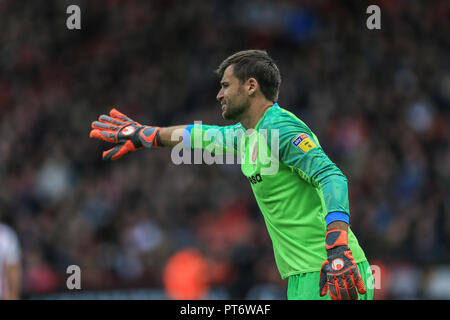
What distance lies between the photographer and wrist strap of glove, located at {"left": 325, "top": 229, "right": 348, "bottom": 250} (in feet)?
13.7

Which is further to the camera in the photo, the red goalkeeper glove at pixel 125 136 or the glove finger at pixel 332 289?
the red goalkeeper glove at pixel 125 136

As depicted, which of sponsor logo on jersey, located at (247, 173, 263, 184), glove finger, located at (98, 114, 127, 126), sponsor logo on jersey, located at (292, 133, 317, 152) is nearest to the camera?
sponsor logo on jersey, located at (292, 133, 317, 152)

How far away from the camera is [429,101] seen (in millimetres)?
14234

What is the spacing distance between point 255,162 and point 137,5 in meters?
14.1

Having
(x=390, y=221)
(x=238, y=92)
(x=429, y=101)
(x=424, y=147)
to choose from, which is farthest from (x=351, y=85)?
(x=238, y=92)

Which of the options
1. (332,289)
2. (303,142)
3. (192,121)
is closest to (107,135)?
(303,142)

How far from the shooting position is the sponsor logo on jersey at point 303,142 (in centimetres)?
443

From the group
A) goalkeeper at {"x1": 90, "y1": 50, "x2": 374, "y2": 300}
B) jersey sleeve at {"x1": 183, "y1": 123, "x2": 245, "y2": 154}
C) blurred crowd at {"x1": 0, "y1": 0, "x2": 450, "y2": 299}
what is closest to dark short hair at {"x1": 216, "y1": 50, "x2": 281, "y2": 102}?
goalkeeper at {"x1": 90, "y1": 50, "x2": 374, "y2": 300}

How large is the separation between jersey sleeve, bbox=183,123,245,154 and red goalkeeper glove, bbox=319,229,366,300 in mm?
1120

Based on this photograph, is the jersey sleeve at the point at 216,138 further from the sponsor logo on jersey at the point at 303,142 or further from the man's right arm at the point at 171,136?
the sponsor logo on jersey at the point at 303,142

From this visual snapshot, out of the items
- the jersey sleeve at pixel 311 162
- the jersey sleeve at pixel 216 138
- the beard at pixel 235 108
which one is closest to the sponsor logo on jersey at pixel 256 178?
the jersey sleeve at pixel 311 162

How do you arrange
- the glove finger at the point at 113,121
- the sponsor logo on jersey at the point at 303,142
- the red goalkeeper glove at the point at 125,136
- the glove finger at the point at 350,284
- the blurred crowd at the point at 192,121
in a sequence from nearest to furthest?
1. the glove finger at the point at 350,284
2. the sponsor logo on jersey at the point at 303,142
3. the red goalkeeper glove at the point at 125,136
4. the glove finger at the point at 113,121
5. the blurred crowd at the point at 192,121

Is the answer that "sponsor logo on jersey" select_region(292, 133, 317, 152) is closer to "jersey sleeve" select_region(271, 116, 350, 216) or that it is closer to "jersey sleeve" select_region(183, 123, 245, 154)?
"jersey sleeve" select_region(271, 116, 350, 216)

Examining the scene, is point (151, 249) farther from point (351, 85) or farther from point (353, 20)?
point (353, 20)
